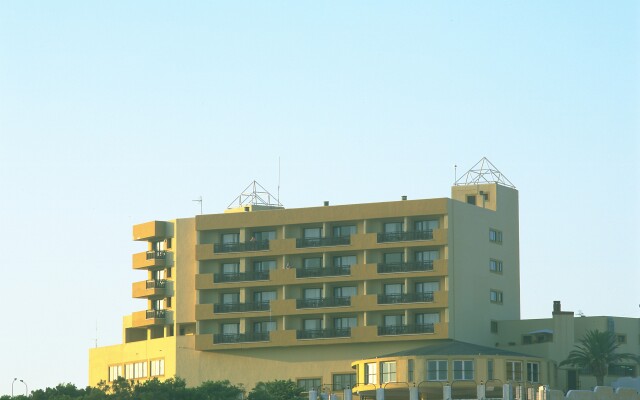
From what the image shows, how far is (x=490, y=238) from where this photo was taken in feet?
541

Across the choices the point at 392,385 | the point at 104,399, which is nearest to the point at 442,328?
the point at 392,385

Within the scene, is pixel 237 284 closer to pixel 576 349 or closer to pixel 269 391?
pixel 269 391

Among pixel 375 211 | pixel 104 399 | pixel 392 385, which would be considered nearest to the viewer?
pixel 104 399

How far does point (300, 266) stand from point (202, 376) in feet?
49.5

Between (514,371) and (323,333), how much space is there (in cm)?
2096

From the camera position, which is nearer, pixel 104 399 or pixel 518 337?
pixel 104 399

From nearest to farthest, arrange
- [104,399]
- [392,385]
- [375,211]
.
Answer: [104,399]
[392,385]
[375,211]

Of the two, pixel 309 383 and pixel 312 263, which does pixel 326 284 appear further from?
pixel 309 383

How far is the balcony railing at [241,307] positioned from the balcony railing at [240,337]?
2.43 metres

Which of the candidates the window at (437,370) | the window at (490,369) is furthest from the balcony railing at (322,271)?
the window at (490,369)

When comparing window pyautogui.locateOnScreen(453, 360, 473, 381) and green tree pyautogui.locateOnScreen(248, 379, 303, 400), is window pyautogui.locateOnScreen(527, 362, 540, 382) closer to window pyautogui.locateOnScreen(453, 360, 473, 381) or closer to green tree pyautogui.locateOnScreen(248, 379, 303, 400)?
window pyautogui.locateOnScreen(453, 360, 473, 381)

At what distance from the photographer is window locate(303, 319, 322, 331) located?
162000mm

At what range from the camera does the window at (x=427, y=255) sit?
158625 millimetres

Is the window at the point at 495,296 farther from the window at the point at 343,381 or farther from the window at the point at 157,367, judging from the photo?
the window at the point at 157,367
